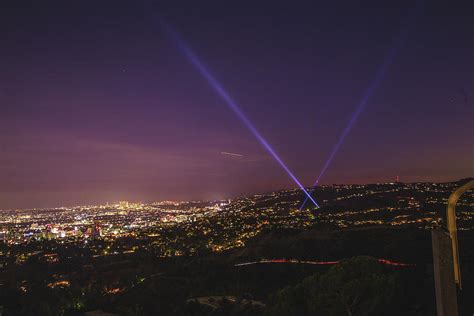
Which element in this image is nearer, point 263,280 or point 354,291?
point 354,291

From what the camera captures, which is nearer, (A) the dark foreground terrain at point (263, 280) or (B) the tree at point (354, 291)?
(B) the tree at point (354, 291)

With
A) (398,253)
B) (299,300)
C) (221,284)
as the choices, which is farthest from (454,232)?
(221,284)

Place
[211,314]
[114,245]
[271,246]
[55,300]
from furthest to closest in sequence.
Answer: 1. [114,245]
2. [271,246]
3. [55,300]
4. [211,314]

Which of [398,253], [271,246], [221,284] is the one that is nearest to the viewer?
[398,253]

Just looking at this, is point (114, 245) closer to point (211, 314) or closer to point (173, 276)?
point (173, 276)

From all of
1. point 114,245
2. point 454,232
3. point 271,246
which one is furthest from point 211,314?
point 114,245

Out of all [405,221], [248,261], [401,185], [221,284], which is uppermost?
[401,185]

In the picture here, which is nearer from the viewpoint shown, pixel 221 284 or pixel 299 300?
pixel 299 300

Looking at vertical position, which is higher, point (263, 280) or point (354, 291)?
point (263, 280)

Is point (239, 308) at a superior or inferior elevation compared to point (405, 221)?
inferior

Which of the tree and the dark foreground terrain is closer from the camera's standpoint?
the tree
